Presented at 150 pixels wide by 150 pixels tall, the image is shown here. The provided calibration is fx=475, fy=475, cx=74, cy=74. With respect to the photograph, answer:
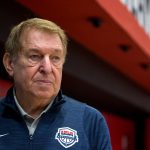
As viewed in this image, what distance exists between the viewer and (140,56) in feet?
17.1

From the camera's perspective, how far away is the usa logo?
1.45m

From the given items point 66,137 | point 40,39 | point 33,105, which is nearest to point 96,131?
point 66,137

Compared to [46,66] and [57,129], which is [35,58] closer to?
[46,66]

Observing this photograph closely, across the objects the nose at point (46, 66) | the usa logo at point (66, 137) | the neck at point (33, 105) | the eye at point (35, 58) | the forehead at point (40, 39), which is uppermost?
the forehead at point (40, 39)

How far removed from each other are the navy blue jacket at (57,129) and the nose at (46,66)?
0.43 feet

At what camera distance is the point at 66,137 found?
1450 mm

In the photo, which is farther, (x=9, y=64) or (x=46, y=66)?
(x=9, y=64)

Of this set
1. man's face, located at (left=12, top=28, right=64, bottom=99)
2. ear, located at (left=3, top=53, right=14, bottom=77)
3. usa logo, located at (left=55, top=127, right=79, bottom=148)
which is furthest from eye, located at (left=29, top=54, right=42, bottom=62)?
usa logo, located at (left=55, top=127, right=79, bottom=148)

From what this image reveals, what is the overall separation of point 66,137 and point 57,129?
0.04 meters

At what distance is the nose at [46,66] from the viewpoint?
A: 1.42 m

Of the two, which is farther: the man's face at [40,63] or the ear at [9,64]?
the ear at [9,64]

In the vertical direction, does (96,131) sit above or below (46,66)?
below

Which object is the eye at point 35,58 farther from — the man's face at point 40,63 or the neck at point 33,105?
the neck at point 33,105

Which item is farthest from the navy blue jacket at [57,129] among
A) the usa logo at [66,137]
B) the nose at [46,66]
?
the nose at [46,66]
